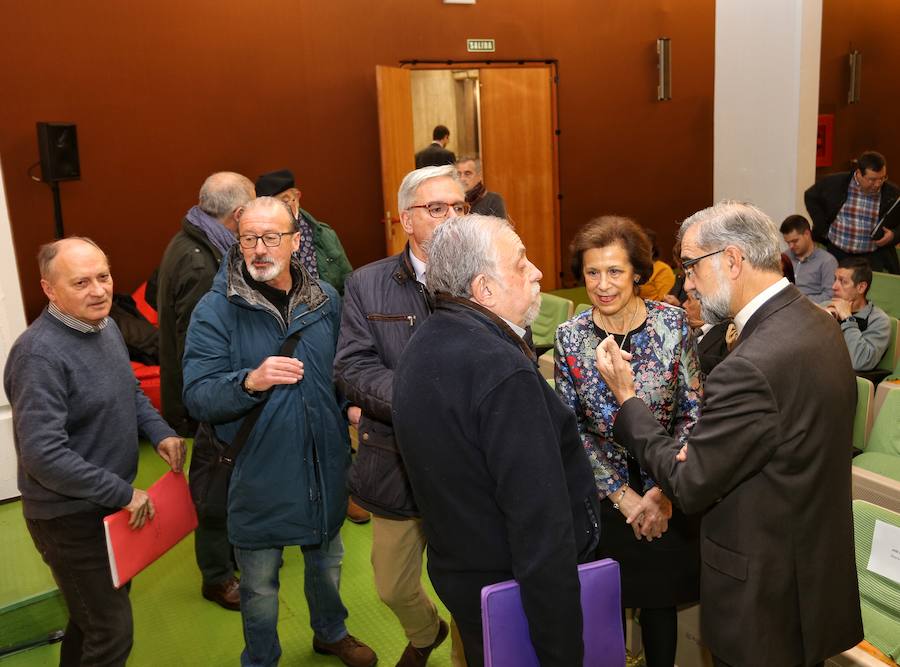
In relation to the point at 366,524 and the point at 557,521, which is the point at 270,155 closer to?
the point at 366,524

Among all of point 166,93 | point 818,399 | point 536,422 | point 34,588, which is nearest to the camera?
point 536,422

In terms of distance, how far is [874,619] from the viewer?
2.50m

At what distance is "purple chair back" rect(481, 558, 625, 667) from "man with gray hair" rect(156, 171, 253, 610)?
2.03 m

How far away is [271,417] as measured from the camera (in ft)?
8.58

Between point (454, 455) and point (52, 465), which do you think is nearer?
point (454, 455)

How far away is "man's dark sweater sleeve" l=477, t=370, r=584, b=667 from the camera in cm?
162

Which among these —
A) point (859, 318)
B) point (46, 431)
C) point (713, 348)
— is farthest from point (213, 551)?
point (859, 318)

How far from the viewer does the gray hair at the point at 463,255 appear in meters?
1.76

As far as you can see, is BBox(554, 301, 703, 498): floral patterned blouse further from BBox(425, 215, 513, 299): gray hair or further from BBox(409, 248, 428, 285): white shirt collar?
BBox(425, 215, 513, 299): gray hair

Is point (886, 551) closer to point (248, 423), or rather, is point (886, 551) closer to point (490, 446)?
point (490, 446)

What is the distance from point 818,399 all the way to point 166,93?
682 cm

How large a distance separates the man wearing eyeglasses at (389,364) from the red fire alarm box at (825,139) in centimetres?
1025

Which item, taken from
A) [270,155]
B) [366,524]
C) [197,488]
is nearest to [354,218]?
[270,155]

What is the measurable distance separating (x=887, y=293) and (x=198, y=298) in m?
4.63
